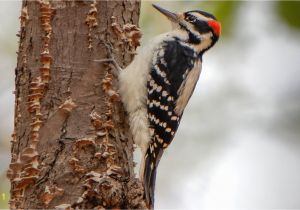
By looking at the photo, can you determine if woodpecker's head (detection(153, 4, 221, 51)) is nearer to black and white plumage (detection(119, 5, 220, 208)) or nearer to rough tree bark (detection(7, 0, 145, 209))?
black and white plumage (detection(119, 5, 220, 208))

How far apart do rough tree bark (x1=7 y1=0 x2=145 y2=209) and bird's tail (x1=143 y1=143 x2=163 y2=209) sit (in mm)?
130

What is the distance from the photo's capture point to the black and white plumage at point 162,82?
3.32m

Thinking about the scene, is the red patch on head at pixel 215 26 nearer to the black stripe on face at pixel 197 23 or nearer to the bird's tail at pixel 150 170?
the black stripe on face at pixel 197 23

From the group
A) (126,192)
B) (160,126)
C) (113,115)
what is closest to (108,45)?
(113,115)

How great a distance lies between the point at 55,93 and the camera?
2959 mm

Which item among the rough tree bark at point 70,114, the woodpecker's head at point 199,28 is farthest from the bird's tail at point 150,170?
the woodpecker's head at point 199,28

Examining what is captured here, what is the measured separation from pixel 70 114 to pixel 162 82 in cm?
77

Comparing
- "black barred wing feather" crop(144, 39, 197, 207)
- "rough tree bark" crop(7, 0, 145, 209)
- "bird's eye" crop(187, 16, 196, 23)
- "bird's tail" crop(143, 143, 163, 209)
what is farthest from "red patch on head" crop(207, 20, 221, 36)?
"bird's tail" crop(143, 143, 163, 209)

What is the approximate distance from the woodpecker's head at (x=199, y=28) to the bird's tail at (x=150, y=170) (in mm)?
788

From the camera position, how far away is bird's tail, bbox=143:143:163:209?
9.88 ft

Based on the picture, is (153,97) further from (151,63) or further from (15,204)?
(15,204)

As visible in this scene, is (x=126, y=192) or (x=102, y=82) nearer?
(x=126, y=192)

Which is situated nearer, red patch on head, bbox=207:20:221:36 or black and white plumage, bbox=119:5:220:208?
black and white plumage, bbox=119:5:220:208

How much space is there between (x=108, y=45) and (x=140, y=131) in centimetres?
49
